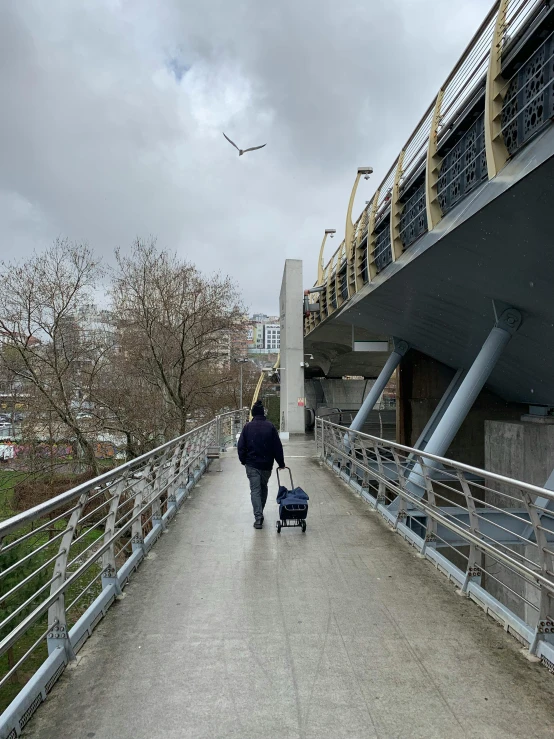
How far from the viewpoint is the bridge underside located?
706 cm

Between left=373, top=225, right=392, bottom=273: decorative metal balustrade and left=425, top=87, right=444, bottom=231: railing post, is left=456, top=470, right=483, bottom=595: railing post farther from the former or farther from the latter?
left=373, top=225, right=392, bottom=273: decorative metal balustrade

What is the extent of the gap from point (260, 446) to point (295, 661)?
12.9 ft

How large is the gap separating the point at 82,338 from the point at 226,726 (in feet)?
63.5

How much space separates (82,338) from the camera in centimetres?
2080

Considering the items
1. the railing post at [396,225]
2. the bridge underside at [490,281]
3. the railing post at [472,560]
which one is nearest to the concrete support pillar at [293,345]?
the bridge underside at [490,281]

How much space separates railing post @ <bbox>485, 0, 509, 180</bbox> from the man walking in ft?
14.3

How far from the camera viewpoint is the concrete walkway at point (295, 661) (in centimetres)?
296

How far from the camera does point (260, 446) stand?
7457 millimetres

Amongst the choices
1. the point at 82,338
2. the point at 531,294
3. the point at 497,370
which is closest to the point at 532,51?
the point at 531,294

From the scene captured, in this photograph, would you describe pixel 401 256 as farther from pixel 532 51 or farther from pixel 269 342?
pixel 269 342

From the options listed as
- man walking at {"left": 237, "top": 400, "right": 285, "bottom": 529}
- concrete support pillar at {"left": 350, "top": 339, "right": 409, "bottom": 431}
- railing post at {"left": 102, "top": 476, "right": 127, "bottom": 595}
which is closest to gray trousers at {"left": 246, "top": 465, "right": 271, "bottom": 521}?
man walking at {"left": 237, "top": 400, "right": 285, "bottom": 529}

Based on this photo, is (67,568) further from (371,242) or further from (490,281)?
(371,242)

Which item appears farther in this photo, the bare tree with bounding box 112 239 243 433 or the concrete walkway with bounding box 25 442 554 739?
the bare tree with bounding box 112 239 243 433

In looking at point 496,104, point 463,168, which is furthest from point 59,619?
point 463,168
